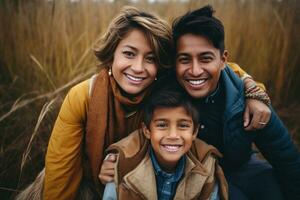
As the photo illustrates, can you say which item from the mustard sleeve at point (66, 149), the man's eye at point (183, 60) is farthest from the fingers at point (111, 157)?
the man's eye at point (183, 60)

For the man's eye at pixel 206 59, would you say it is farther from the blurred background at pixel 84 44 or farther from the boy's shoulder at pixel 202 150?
the blurred background at pixel 84 44

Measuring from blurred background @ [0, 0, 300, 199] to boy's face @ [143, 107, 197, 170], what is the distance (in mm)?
1106

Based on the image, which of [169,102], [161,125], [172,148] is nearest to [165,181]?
[172,148]

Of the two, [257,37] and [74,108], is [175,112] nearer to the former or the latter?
[74,108]

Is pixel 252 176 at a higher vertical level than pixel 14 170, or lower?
higher

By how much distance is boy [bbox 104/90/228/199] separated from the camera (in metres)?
2.11

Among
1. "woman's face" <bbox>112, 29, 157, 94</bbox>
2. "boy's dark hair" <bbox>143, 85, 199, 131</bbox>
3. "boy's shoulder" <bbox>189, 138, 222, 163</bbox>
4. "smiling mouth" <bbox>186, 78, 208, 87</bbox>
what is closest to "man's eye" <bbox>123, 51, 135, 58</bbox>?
"woman's face" <bbox>112, 29, 157, 94</bbox>

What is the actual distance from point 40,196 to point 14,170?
480 mm

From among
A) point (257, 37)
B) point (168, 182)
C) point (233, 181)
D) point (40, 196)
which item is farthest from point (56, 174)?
point (257, 37)

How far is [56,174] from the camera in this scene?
7.34 feet

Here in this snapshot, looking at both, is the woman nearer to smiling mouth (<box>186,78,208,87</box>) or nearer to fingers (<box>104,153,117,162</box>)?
fingers (<box>104,153,117,162</box>)

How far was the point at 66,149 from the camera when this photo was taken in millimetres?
2236

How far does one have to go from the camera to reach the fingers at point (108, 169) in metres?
2.19

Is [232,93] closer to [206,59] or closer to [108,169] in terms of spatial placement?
[206,59]
